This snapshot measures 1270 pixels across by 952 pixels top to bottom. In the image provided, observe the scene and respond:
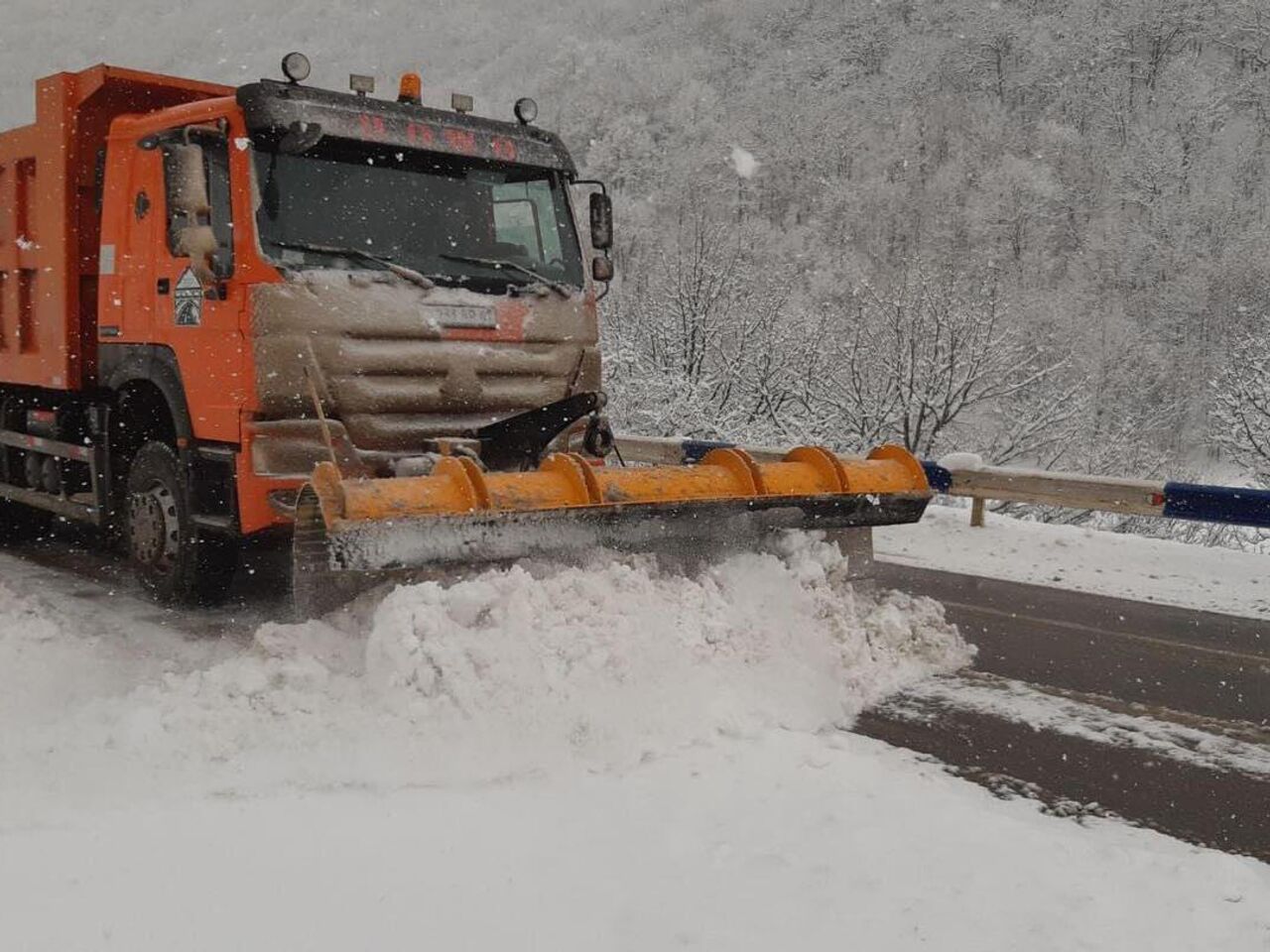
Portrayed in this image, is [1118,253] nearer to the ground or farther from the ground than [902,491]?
farther from the ground

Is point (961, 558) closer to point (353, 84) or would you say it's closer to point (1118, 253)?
point (353, 84)

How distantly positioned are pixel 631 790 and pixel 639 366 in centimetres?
2053

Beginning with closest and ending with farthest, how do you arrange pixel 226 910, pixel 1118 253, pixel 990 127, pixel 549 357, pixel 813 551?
pixel 226 910, pixel 813 551, pixel 549 357, pixel 1118 253, pixel 990 127

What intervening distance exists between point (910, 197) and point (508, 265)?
82.3 m

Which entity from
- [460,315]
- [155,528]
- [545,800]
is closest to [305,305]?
[460,315]

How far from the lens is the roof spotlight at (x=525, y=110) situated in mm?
6324

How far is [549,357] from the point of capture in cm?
618

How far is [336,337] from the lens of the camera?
210 inches

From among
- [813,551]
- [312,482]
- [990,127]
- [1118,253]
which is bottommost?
[813,551]

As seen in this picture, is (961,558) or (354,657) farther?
(961,558)

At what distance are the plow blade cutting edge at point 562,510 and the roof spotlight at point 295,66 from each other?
2.16 meters

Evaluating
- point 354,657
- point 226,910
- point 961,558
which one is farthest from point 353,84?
point 961,558

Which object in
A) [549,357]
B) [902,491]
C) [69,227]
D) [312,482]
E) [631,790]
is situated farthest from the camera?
[69,227]

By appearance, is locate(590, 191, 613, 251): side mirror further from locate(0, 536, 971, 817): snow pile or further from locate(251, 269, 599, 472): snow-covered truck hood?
locate(0, 536, 971, 817): snow pile
